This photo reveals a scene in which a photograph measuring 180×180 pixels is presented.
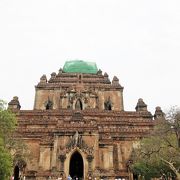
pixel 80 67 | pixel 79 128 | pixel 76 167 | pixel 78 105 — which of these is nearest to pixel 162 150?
pixel 79 128

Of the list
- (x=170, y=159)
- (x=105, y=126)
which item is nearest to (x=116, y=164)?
(x=105, y=126)

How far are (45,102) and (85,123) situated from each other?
12.9m

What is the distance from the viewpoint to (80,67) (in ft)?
172

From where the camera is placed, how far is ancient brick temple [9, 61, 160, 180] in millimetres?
29366

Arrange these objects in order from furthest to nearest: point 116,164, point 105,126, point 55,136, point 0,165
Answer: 1. point 105,126
2. point 116,164
3. point 55,136
4. point 0,165

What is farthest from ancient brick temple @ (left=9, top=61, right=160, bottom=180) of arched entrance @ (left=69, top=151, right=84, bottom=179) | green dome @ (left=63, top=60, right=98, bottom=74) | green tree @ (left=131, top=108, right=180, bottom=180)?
green tree @ (left=131, top=108, right=180, bottom=180)

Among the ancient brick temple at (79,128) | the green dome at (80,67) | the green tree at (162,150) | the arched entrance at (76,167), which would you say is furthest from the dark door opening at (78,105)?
the green tree at (162,150)

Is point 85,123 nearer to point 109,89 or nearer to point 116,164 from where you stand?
point 116,164

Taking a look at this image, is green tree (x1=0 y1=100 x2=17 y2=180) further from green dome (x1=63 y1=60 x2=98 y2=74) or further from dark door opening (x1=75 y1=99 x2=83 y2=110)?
green dome (x1=63 y1=60 x2=98 y2=74)

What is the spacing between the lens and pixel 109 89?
45.6 meters

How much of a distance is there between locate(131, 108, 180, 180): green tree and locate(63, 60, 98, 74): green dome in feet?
90.1

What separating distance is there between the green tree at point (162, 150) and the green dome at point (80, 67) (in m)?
27.5

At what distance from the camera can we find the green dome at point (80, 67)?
170 feet

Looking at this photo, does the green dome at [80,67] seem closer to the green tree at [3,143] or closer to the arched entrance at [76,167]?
the arched entrance at [76,167]
